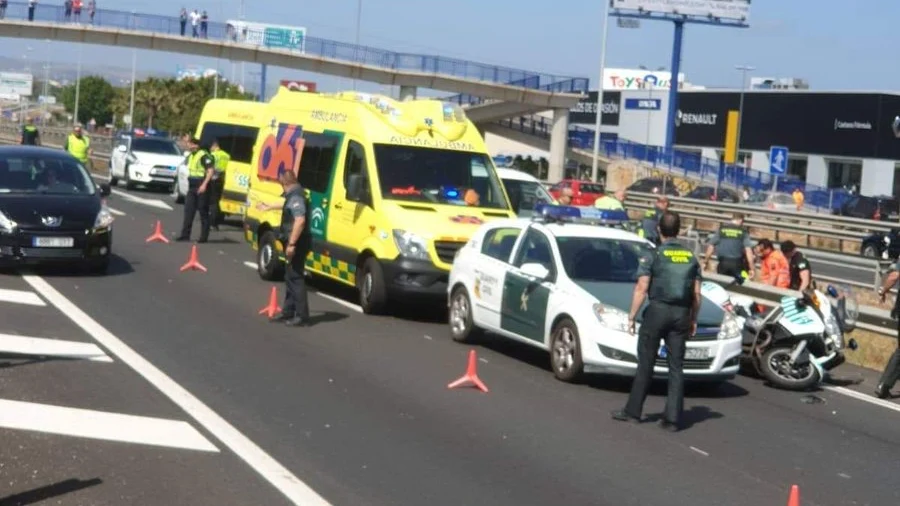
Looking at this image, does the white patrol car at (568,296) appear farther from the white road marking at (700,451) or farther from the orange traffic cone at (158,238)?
the orange traffic cone at (158,238)

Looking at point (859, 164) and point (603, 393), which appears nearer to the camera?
point (603, 393)

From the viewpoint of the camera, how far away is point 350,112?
59.3ft

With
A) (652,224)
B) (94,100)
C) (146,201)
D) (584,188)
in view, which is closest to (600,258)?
(652,224)

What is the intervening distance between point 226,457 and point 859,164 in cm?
6767

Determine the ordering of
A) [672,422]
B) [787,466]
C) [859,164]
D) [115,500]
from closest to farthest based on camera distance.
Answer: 1. [115,500]
2. [787,466]
3. [672,422]
4. [859,164]

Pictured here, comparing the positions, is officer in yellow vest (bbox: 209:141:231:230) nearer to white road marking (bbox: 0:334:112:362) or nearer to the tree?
white road marking (bbox: 0:334:112:362)

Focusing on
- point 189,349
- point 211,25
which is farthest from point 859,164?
point 189,349

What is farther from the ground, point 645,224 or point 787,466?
point 645,224

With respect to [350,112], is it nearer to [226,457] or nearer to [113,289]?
[113,289]

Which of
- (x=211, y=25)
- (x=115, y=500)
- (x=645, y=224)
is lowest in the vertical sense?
(x=115, y=500)

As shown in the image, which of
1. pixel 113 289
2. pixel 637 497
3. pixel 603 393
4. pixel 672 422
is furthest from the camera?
pixel 113 289

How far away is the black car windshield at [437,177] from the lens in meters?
17.2

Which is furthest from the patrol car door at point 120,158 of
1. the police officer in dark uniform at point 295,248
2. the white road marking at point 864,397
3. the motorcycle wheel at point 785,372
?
the white road marking at point 864,397

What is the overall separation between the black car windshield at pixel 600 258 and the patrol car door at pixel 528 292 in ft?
0.58
